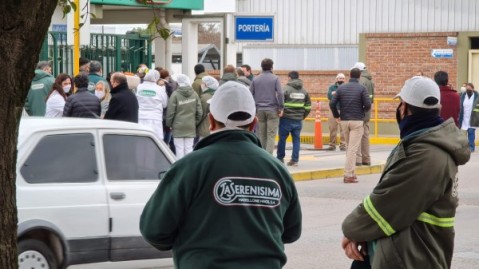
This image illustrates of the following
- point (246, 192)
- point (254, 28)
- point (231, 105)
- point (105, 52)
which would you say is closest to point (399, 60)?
point (105, 52)

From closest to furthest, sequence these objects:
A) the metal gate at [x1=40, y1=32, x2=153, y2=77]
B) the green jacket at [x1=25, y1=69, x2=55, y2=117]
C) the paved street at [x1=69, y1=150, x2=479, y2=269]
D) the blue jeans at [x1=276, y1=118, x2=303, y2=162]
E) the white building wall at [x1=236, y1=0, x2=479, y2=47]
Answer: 1. the paved street at [x1=69, y1=150, x2=479, y2=269]
2. the green jacket at [x1=25, y1=69, x2=55, y2=117]
3. the blue jeans at [x1=276, y1=118, x2=303, y2=162]
4. the metal gate at [x1=40, y1=32, x2=153, y2=77]
5. the white building wall at [x1=236, y1=0, x2=479, y2=47]

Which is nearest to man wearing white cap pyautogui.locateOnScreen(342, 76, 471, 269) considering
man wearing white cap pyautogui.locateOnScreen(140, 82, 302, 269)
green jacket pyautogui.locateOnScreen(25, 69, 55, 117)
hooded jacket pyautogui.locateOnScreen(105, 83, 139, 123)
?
man wearing white cap pyautogui.locateOnScreen(140, 82, 302, 269)

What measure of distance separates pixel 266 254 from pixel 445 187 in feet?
3.98

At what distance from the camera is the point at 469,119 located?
2591cm

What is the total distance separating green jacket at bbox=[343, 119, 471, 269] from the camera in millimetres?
5270

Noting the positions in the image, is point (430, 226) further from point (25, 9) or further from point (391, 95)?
point (391, 95)

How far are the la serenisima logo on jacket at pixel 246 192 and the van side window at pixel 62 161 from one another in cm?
411

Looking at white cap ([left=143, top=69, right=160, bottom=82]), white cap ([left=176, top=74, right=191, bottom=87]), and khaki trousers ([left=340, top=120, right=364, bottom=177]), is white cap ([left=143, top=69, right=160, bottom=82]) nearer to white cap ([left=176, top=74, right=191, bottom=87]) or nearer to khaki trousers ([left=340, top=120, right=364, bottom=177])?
white cap ([left=176, top=74, right=191, bottom=87])

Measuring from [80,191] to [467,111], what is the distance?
1874 centimetres

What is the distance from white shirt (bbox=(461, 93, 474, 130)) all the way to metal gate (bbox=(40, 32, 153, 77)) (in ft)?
24.9

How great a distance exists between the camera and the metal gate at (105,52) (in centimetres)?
2083

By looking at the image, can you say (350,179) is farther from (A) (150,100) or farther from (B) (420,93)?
(B) (420,93)

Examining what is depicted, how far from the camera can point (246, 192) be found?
15.0 feet

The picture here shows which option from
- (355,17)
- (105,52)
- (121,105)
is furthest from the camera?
(355,17)
